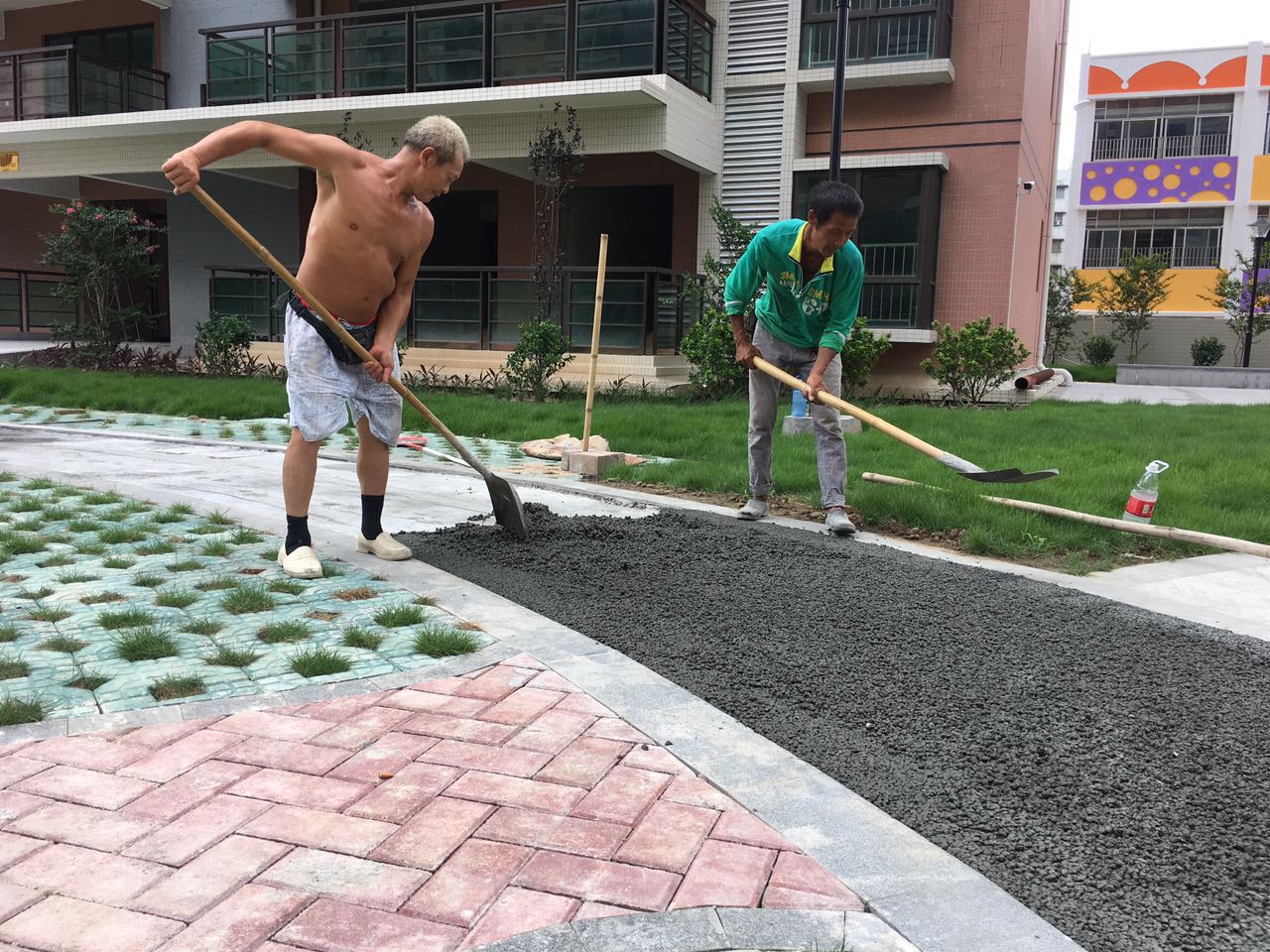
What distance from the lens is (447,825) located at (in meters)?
2.05

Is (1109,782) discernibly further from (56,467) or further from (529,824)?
(56,467)

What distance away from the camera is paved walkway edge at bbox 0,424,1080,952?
1767 mm

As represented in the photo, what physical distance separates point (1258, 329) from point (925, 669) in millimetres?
30530

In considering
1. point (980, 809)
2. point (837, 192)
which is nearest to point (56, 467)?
point (837, 192)

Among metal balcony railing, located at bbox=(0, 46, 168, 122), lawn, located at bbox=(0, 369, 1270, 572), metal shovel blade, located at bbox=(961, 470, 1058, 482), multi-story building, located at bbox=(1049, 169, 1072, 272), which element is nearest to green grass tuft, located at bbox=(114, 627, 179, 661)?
metal shovel blade, located at bbox=(961, 470, 1058, 482)

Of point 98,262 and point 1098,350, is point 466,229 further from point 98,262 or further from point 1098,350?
point 1098,350

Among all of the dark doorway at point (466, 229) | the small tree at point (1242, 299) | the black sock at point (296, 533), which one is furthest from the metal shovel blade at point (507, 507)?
the small tree at point (1242, 299)

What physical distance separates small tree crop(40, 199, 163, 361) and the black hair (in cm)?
1154

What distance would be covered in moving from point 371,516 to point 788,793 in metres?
2.71

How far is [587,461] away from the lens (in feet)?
22.7

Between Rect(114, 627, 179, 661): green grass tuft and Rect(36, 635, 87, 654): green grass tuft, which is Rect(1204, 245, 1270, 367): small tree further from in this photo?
Rect(36, 635, 87, 654): green grass tuft

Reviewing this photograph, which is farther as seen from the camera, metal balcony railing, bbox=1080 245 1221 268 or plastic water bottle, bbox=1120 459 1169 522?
metal balcony railing, bbox=1080 245 1221 268

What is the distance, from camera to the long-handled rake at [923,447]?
4.46 meters

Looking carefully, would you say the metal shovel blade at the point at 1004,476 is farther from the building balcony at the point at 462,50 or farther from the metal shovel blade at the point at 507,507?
the building balcony at the point at 462,50
